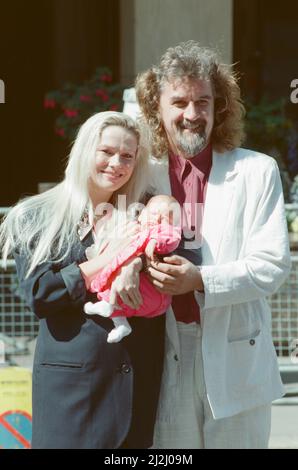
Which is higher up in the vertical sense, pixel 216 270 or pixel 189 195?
pixel 189 195

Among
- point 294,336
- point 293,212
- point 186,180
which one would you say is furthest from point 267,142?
point 186,180

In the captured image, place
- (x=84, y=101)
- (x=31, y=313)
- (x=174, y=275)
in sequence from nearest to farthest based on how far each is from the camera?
(x=174, y=275) → (x=31, y=313) → (x=84, y=101)

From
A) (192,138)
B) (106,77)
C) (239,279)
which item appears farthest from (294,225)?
(239,279)

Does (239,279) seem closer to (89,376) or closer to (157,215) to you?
(157,215)

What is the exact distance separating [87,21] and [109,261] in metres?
6.28

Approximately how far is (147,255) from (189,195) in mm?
381

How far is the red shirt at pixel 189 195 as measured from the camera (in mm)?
3480

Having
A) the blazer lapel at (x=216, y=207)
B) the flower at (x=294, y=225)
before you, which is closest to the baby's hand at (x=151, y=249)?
the blazer lapel at (x=216, y=207)

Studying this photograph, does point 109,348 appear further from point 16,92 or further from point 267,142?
point 16,92

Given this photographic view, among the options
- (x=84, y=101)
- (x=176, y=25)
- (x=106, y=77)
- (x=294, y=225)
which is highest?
(x=176, y=25)

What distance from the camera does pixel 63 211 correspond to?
3.43 m

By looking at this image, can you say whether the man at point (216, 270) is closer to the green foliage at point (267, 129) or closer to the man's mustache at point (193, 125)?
the man's mustache at point (193, 125)

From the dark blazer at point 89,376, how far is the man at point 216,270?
12cm

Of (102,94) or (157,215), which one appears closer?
(157,215)
